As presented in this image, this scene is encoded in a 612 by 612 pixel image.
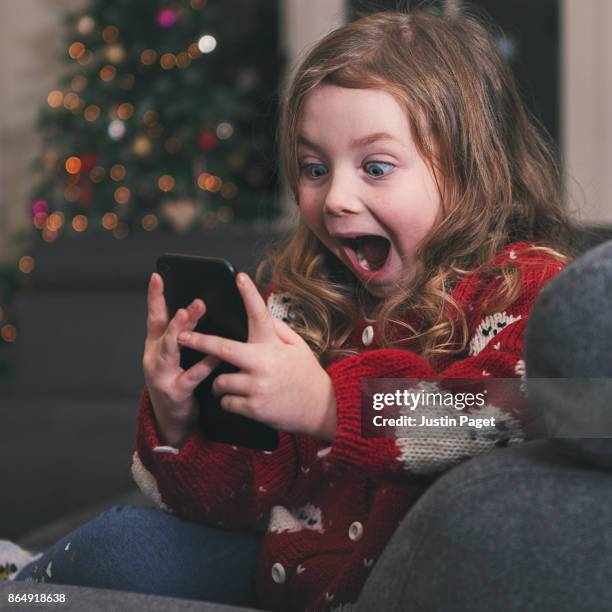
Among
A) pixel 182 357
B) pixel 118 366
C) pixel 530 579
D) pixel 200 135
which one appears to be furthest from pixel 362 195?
pixel 200 135

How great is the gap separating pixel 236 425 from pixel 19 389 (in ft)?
6.39

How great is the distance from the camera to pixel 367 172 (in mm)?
1063

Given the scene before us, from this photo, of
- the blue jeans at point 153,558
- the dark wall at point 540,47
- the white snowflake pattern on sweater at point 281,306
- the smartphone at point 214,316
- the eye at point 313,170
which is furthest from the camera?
the dark wall at point 540,47

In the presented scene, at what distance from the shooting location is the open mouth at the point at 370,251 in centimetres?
114

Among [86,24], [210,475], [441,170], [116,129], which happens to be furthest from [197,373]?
[86,24]

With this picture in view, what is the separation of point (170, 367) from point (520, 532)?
1.53ft

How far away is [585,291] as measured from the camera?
0.55m

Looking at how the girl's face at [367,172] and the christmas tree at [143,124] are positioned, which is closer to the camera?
the girl's face at [367,172]

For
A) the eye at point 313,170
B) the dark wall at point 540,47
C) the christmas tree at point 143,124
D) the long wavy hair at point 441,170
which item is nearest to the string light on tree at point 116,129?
the christmas tree at point 143,124

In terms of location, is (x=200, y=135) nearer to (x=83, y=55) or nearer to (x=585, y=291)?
(x=83, y=55)

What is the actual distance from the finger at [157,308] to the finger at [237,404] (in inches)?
6.3

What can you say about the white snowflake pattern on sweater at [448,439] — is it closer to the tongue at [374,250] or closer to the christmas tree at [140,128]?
the tongue at [374,250]

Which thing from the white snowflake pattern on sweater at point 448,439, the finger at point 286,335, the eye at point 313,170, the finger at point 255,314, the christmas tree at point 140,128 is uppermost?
the eye at point 313,170

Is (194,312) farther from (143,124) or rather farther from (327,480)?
(143,124)
